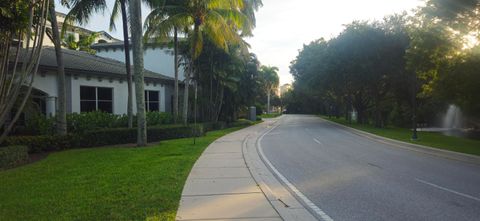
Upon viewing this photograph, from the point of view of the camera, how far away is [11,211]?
6.29 m

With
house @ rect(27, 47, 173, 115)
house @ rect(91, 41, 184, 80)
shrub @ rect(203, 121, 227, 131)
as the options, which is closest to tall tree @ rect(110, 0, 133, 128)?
house @ rect(27, 47, 173, 115)

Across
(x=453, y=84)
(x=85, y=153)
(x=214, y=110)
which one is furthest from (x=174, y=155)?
(x=214, y=110)

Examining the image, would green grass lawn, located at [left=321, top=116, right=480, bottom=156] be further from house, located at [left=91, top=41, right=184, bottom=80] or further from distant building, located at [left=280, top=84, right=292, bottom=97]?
distant building, located at [left=280, top=84, right=292, bottom=97]

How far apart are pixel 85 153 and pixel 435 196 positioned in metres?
11.6

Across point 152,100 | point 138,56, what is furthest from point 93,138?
point 152,100

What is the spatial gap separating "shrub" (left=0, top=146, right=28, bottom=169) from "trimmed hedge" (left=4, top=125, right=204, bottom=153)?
206 cm

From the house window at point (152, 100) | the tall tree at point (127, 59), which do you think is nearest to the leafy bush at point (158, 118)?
the house window at point (152, 100)

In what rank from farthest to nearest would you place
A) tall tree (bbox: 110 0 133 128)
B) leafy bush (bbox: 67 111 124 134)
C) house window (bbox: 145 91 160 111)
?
house window (bbox: 145 91 160 111) → tall tree (bbox: 110 0 133 128) → leafy bush (bbox: 67 111 124 134)

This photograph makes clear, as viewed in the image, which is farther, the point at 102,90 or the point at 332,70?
the point at 332,70

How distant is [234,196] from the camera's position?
24.6ft

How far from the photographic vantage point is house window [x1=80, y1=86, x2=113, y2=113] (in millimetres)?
22328

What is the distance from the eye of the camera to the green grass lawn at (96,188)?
6141 mm

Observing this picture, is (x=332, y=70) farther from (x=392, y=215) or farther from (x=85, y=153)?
(x=392, y=215)

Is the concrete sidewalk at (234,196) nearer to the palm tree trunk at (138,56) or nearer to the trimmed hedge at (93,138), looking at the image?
the palm tree trunk at (138,56)
